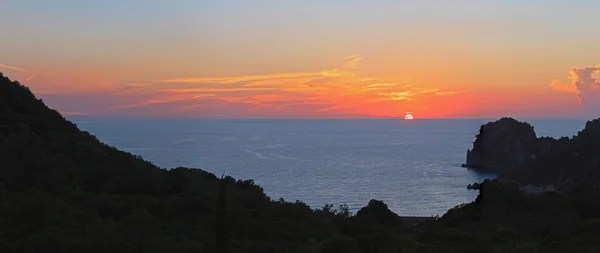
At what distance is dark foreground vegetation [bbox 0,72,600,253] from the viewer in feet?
65.5

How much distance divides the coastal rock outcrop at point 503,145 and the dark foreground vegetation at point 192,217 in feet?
279

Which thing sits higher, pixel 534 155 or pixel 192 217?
pixel 534 155

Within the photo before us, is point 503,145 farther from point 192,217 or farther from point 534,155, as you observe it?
point 192,217

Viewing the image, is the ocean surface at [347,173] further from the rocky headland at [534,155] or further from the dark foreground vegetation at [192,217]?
the dark foreground vegetation at [192,217]

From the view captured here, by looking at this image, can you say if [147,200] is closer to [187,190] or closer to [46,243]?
[187,190]

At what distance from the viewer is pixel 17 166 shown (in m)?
31.8

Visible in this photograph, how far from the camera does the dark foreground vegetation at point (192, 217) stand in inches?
786

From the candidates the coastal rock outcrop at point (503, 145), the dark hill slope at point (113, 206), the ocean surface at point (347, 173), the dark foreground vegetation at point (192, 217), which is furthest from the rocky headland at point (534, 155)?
the dark hill slope at point (113, 206)

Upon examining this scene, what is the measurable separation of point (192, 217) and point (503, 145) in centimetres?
10546

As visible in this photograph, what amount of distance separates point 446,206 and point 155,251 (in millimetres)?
58186

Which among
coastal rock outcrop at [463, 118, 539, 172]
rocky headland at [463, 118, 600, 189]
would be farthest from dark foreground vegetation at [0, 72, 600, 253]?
coastal rock outcrop at [463, 118, 539, 172]

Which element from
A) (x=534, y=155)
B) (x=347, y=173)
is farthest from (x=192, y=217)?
(x=534, y=155)

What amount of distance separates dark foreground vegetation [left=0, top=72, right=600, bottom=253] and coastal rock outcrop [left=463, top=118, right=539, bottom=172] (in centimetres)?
8494

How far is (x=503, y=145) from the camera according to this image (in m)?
120
